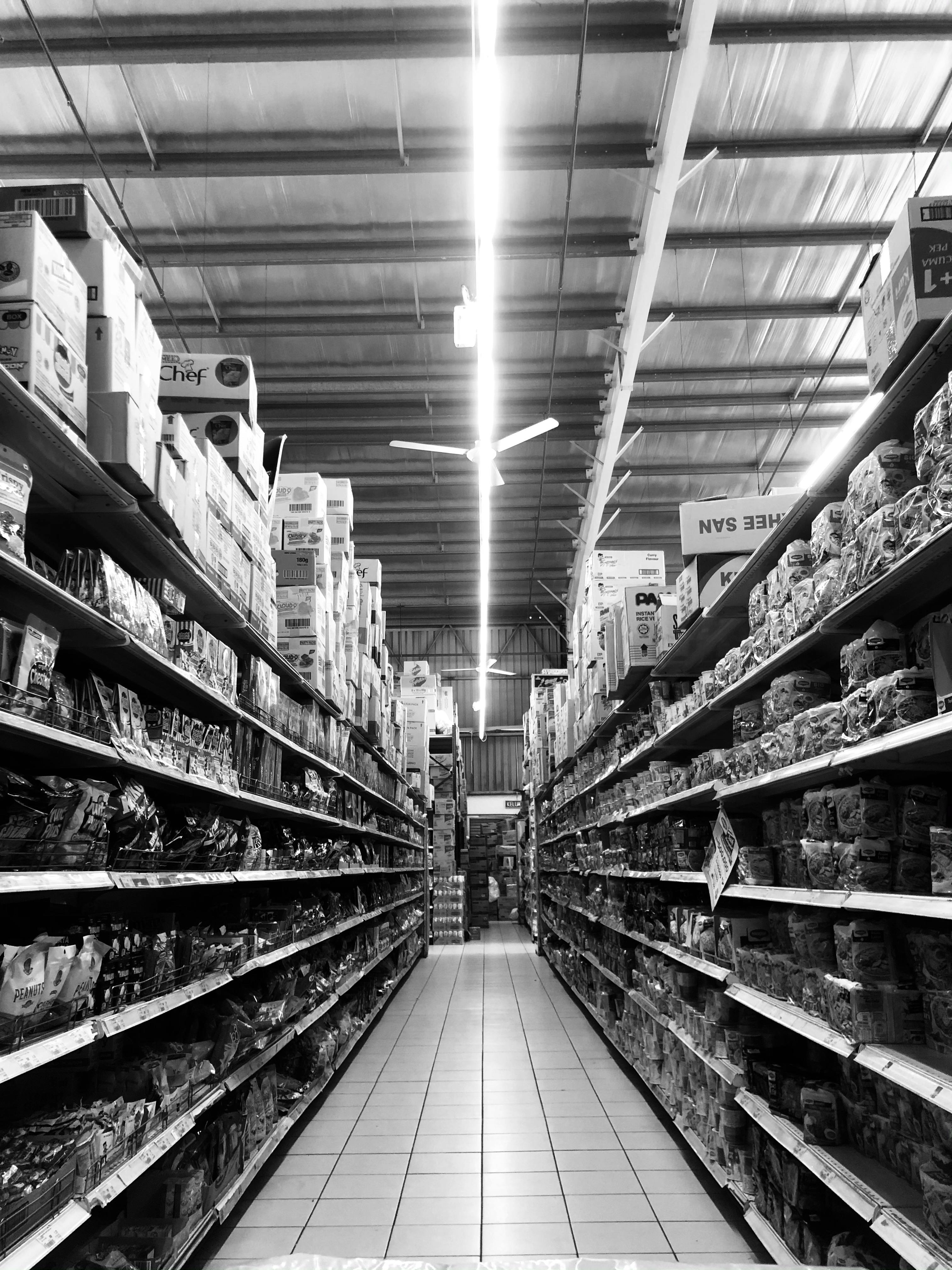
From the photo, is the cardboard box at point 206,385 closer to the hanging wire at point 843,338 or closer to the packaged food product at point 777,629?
the packaged food product at point 777,629

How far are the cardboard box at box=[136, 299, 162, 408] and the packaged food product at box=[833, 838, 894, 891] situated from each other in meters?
2.38

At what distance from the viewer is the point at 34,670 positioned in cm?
216

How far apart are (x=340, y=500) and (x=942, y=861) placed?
233 inches

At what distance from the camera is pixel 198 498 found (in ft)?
11.1

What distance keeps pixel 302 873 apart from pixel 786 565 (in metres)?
3.02

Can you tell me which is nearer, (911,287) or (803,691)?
(911,287)

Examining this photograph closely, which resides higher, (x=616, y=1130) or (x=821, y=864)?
(x=821, y=864)

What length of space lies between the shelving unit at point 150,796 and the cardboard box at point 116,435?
0.05 metres

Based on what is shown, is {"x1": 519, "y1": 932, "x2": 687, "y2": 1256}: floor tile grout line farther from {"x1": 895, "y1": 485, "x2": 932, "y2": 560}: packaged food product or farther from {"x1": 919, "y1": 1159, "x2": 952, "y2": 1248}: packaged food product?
{"x1": 895, "y1": 485, "x2": 932, "y2": 560}: packaged food product

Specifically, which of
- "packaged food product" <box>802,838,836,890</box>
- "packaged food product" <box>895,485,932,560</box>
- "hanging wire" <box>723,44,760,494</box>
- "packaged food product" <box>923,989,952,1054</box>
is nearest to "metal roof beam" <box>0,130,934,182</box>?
"hanging wire" <box>723,44,760,494</box>

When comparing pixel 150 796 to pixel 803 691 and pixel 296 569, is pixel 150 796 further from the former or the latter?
pixel 803 691

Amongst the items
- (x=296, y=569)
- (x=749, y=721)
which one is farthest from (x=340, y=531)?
(x=749, y=721)

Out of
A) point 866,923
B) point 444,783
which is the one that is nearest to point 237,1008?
point 866,923

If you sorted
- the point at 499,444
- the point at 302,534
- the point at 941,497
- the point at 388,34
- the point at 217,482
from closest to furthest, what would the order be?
the point at 941,497, the point at 217,482, the point at 302,534, the point at 388,34, the point at 499,444
